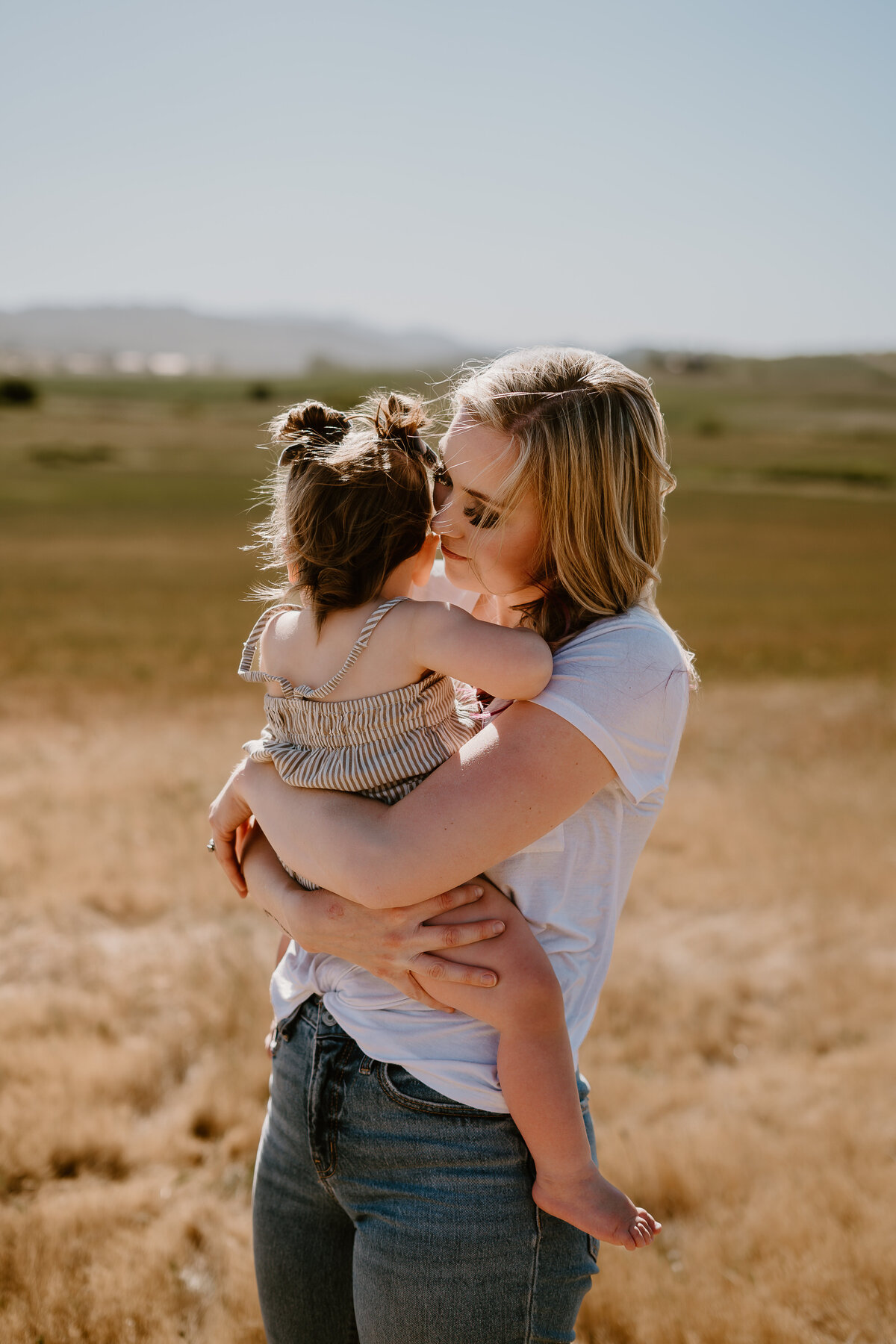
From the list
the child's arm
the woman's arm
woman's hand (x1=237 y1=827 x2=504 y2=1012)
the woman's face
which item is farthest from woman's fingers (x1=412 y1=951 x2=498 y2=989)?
the woman's face

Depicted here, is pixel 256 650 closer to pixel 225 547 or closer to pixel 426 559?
pixel 426 559

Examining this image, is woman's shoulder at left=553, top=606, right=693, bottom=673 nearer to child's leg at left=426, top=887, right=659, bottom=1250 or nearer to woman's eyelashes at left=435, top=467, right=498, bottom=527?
woman's eyelashes at left=435, top=467, right=498, bottom=527

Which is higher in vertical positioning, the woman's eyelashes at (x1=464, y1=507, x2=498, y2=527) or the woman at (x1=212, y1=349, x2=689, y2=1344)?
the woman's eyelashes at (x1=464, y1=507, x2=498, y2=527)

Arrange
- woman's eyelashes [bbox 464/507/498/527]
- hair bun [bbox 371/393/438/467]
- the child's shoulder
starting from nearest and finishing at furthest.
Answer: woman's eyelashes [bbox 464/507/498/527], hair bun [bbox 371/393/438/467], the child's shoulder

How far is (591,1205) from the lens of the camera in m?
1.66

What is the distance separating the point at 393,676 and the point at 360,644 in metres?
0.09

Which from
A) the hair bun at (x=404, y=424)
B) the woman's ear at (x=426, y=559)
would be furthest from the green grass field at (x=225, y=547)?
the woman's ear at (x=426, y=559)

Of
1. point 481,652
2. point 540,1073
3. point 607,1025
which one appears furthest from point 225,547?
point 540,1073

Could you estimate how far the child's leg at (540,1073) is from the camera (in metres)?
1.65

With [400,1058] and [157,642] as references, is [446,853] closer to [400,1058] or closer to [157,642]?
[400,1058]

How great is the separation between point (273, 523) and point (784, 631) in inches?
779

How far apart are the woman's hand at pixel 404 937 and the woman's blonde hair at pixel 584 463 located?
535mm

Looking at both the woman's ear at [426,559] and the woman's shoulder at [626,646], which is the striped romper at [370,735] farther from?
the woman's shoulder at [626,646]

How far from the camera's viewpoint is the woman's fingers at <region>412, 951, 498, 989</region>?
64.5 inches
